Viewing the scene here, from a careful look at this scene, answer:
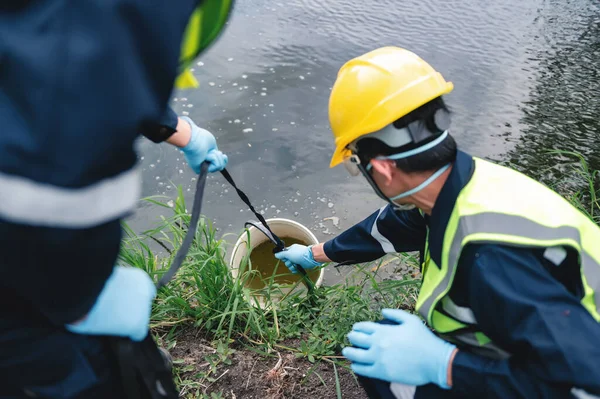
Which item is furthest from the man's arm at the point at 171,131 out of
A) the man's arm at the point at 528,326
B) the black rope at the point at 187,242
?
the man's arm at the point at 528,326

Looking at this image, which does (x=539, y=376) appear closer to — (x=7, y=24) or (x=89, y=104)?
(x=89, y=104)

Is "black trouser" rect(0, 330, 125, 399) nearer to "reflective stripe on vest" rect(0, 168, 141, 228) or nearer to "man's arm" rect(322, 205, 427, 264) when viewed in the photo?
"reflective stripe on vest" rect(0, 168, 141, 228)

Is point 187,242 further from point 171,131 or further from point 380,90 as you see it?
point 380,90

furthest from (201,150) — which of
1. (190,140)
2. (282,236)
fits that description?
(282,236)

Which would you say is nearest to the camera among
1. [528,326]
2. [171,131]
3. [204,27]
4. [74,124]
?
[74,124]

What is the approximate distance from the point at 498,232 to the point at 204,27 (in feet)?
3.42

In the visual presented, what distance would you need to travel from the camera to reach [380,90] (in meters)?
1.58

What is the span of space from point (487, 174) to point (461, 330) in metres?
0.59

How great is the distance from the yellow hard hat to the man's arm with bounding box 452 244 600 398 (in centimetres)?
56

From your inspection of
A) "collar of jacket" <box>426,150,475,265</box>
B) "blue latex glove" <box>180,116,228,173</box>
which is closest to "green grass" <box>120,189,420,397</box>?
"blue latex glove" <box>180,116,228,173</box>

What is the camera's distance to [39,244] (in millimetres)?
777

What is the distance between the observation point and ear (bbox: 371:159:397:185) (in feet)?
5.24

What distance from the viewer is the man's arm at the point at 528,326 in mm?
1204

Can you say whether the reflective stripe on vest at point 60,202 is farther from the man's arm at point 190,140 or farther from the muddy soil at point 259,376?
the muddy soil at point 259,376
